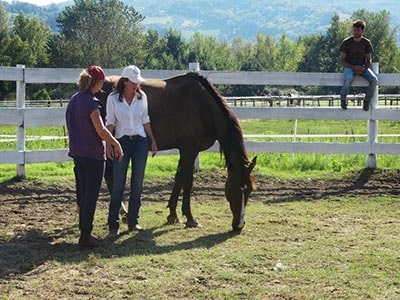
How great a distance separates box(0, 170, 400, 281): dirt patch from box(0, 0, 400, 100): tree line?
3543 cm

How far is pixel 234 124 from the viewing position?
694 centimetres

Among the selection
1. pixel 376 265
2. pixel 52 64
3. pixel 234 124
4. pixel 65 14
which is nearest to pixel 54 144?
pixel 234 124

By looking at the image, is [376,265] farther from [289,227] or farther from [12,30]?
[12,30]

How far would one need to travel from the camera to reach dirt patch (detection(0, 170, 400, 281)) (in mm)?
5977

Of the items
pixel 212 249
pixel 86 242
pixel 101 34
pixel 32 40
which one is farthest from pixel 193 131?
pixel 101 34

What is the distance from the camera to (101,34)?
6175 cm

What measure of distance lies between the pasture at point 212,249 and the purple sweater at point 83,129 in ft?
3.13

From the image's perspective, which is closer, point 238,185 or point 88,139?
point 88,139

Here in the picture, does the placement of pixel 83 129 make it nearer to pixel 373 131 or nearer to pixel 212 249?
pixel 212 249

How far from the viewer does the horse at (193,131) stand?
684cm

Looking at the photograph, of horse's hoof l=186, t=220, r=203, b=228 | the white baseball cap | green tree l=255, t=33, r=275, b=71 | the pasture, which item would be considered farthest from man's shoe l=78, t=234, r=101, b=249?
green tree l=255, t=33, r=275, b=71

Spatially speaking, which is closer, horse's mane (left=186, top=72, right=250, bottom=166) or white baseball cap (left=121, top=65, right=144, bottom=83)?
white baseball cap (left=121, top=65, right=144, bottom=83)

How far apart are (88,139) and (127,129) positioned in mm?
699

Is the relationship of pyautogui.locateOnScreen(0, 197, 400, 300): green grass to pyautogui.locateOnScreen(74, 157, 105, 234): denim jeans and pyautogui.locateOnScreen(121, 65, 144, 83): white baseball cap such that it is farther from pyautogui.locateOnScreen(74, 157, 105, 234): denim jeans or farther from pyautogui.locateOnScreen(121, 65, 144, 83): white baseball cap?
pyautogui.locateOnScreen(121, 65, 144, 83): white baseball cap
